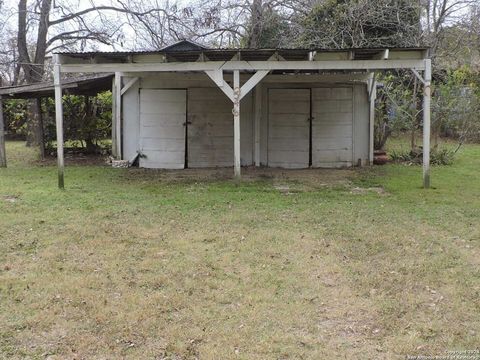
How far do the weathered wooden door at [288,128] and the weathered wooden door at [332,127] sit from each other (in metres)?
0.19

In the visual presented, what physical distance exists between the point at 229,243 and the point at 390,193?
386cm

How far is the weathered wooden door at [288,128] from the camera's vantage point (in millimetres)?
11227

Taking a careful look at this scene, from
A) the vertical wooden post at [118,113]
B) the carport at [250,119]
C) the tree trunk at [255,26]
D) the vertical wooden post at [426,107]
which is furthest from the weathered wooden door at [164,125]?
the tree trunk at [255,26]

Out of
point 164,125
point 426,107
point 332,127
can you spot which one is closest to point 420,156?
point 332,127

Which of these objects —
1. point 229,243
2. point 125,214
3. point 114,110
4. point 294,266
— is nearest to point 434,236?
point 294,266

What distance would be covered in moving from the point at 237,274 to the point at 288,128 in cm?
750

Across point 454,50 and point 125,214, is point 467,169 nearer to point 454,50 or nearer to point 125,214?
point 454,50

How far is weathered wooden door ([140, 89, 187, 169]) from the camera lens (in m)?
11.1

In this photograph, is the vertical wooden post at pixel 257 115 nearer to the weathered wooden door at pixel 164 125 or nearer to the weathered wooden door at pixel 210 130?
the weathered wooden door at pixel 210 130

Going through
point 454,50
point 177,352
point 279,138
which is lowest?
point 177,352

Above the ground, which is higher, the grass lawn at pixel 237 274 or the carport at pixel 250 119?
the carport at pixel 250 119

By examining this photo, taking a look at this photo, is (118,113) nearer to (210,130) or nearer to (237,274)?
(210,130)

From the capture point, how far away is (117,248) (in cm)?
488

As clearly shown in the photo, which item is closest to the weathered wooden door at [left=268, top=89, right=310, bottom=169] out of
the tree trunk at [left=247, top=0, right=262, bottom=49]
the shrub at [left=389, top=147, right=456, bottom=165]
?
the shrub at [left=389, top=147, right=456, bottom=165]
